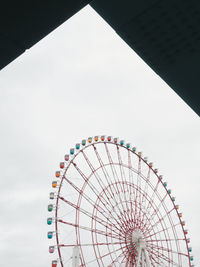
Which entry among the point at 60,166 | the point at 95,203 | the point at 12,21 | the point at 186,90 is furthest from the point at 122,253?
the point at 12,21

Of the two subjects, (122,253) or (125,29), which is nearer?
(125,29)

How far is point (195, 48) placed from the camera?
1.43 m

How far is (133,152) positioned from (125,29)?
13.4 m

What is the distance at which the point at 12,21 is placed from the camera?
3.52 feet

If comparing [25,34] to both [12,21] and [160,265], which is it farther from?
[160,265]

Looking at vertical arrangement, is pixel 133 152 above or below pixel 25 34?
above

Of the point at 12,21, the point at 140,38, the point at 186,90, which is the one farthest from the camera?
the point at 186,90

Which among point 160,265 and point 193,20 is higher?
point 193,20

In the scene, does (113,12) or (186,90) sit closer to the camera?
(113,12)

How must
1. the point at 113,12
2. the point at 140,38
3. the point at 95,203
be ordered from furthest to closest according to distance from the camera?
the point at 95,203, the point at 140,38, the point at 113,12

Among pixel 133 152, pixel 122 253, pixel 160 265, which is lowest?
pixel 160 265

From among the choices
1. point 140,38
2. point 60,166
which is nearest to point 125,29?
point 140,38

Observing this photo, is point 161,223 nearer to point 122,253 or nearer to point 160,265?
point 160,265

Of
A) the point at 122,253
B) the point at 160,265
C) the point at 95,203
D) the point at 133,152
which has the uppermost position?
the point at 133,152
